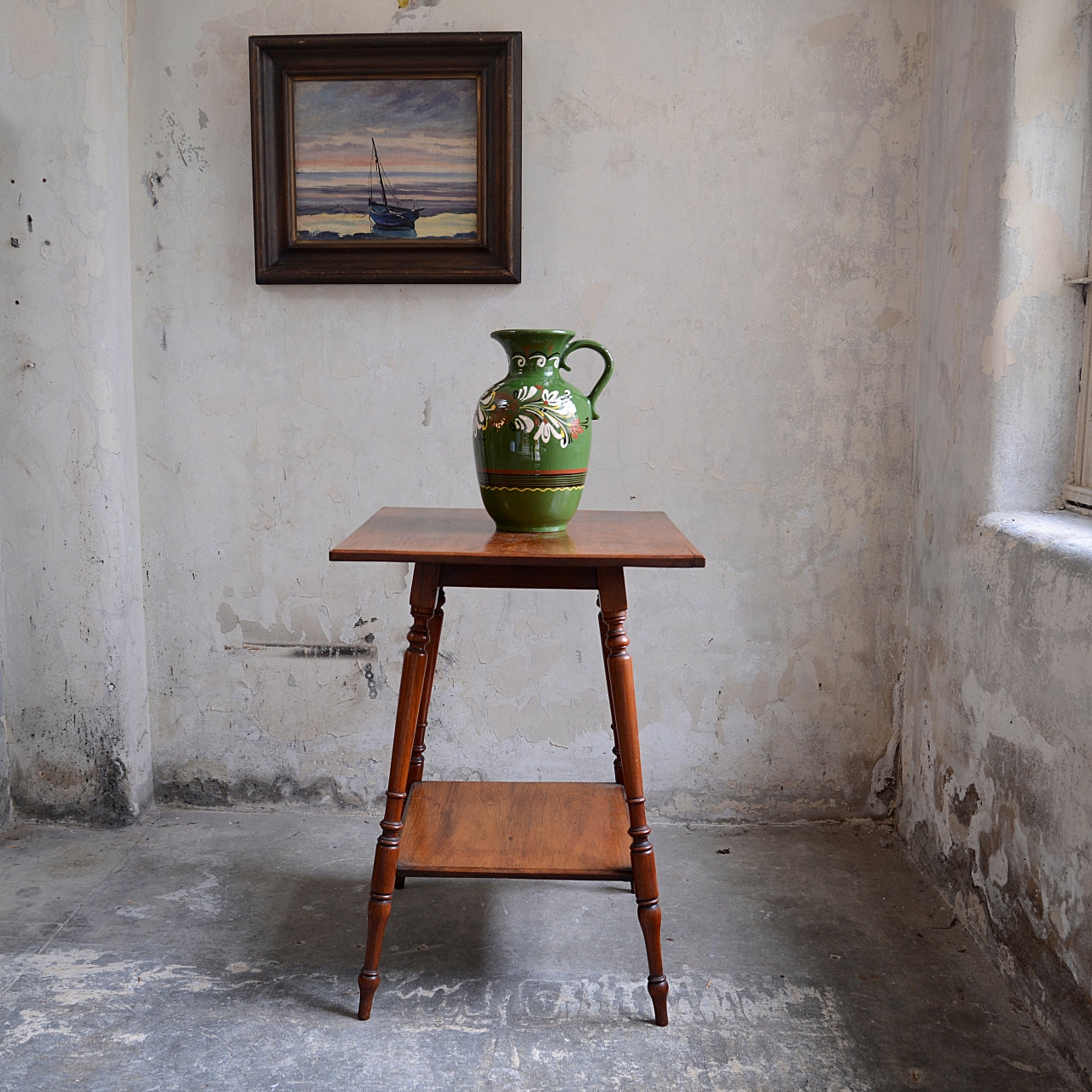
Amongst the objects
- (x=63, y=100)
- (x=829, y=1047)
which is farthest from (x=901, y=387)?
(x=63, y=100)

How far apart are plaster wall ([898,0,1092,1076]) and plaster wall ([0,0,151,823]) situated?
2.00 m

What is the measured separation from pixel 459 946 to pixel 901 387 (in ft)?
5.54

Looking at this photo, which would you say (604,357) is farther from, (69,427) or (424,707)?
(69,427)

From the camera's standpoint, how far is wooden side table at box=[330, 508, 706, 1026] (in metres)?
1.69

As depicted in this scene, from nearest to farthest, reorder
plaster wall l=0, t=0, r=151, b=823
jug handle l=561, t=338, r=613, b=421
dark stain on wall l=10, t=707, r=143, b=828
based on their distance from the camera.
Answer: jug handle l=561, t=338, r=613, b=421 → plaster wall l=0, t=0, r=151, b=823 → dark stain on wall l=10, t=707, r=143, b=828

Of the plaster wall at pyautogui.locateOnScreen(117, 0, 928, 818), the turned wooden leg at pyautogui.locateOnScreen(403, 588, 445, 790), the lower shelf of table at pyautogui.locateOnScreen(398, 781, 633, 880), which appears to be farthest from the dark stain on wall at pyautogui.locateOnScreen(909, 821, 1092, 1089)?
the turned wooden leg at pyautogui.locateOnScreen(403, 588, 445, 790)

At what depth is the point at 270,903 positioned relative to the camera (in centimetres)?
222

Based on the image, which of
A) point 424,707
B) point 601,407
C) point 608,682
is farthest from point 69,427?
point 608,682

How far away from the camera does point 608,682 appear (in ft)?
6.11

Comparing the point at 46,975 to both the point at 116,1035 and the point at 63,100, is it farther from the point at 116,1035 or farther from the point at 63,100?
the point at 63,100

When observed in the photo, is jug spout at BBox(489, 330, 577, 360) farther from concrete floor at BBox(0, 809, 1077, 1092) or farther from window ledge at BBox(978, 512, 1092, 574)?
concrete floor at BBox(0, 809, 1077, 1092)

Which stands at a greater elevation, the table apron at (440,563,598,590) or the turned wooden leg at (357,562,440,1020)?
the table apron at (440,563,598,590)

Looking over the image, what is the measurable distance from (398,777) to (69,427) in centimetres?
138

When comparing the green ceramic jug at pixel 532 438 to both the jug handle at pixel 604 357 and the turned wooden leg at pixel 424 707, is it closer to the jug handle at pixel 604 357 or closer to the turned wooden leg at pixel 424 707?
the jug handle at pixel 604 357
